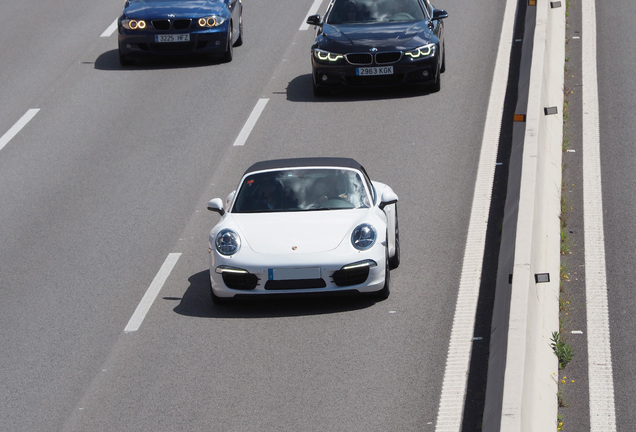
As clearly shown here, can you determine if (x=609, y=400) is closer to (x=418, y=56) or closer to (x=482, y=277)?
(x=482, y=277)

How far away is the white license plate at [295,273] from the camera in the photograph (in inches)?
432

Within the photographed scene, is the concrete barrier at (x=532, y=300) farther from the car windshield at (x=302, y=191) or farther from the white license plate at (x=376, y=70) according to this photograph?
the white license plate at (x=376, y=70)

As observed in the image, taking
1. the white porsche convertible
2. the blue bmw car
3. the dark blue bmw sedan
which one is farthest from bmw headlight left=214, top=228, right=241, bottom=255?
the blue bmw car

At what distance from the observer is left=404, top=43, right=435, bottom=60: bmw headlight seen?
18.7m

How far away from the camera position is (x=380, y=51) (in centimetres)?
1861

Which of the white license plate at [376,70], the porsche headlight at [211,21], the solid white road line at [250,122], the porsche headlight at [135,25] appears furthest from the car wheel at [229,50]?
the white license plate at [376,70]

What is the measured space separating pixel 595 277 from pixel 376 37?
8483mm

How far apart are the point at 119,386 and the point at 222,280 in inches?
71.7

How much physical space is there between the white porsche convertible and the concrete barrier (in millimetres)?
1241

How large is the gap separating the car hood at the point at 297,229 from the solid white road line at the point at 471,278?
119 cm

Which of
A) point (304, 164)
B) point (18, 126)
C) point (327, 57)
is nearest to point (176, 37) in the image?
point (327, 57)

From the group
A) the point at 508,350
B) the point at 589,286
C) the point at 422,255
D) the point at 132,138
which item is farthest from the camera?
the point at 132,138

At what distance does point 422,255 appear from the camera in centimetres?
1248

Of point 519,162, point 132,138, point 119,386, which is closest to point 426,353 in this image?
point 119,386
